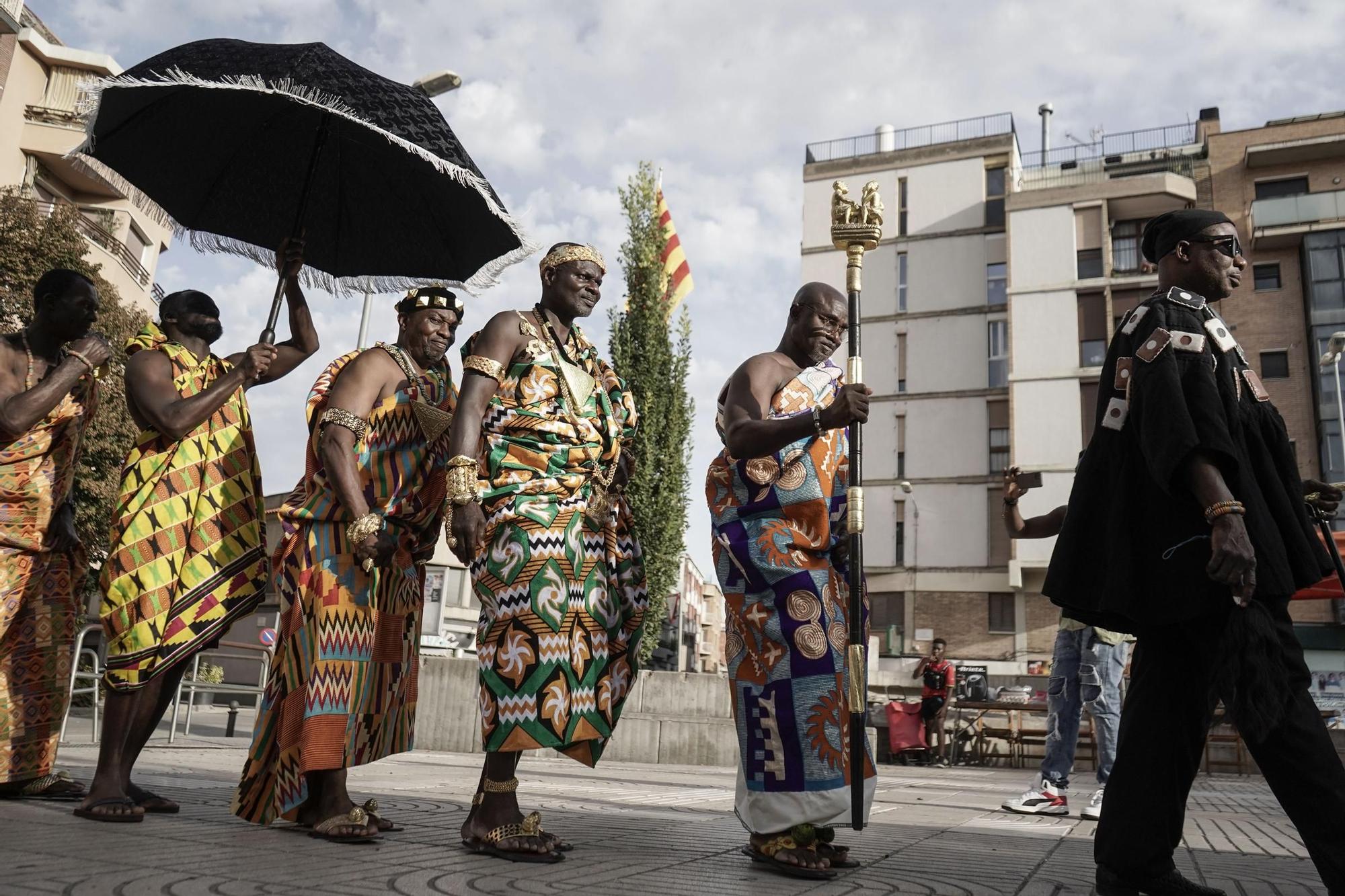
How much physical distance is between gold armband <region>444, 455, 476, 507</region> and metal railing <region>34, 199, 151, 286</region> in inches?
877

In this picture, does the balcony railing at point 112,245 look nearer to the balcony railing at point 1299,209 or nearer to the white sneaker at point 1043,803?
the white sneaker at point 1043,803

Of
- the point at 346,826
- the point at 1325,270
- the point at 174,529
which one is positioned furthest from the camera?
the point at 1325,270

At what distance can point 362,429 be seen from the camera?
4.00 meters

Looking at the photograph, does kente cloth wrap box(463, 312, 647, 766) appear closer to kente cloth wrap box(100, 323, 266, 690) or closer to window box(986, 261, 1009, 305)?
kente cloth wrap box(100, 323, 266, 690)

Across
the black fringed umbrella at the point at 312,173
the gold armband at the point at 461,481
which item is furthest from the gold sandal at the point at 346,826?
the black fringed umbrella at the point at 312,173

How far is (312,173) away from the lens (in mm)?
4344

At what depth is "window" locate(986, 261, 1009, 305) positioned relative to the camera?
131 ft

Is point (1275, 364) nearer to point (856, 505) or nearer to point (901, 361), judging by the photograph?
point (901, 361)

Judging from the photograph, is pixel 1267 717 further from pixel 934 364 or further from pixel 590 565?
pixel 934 364

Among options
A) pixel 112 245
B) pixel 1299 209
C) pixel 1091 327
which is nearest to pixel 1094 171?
pixel 1091 327

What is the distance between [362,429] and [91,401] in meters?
1.37

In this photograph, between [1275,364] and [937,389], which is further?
[937,389]

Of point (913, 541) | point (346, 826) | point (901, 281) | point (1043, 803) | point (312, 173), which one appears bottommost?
point (1043, 803)

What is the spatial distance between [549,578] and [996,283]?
39.1 metres
